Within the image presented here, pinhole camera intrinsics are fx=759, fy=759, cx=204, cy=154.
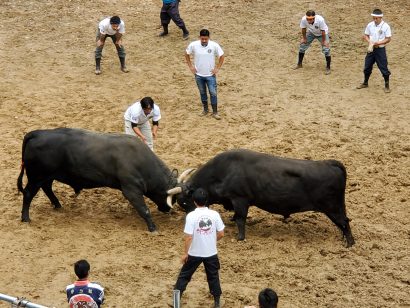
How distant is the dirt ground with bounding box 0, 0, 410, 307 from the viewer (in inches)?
410

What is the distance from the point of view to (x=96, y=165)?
11906 mm

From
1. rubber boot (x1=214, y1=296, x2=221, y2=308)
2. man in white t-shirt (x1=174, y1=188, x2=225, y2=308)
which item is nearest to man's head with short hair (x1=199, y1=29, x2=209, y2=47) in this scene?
man in white t-shirt (x1=174, y1=188, x2=225, y2=308)

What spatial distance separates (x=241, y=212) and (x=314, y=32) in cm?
741

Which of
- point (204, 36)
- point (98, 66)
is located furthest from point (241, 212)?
point (98, 66)

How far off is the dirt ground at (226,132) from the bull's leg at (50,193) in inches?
8.2

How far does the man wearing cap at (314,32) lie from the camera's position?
17.4 meters

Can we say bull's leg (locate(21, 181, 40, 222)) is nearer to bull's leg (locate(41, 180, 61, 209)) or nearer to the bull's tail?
the bull's tail

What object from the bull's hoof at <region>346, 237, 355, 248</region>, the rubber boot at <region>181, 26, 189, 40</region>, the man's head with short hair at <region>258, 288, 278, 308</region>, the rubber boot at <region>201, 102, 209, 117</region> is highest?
the rubber boot at <region>181, 26, 189, 40</region>

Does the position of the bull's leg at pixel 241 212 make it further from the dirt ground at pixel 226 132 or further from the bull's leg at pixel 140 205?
the bull's leg at pixel 140 205

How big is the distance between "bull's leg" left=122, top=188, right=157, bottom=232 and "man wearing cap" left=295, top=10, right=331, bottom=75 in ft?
24.2

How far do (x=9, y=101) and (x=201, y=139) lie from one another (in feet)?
15.1

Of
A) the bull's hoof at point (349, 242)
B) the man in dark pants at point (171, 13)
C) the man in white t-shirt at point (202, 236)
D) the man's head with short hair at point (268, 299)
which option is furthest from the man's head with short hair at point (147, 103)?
the man in dark pants at point (171, 13)

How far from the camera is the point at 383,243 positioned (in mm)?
11242

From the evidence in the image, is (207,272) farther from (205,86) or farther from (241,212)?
(205,86)
